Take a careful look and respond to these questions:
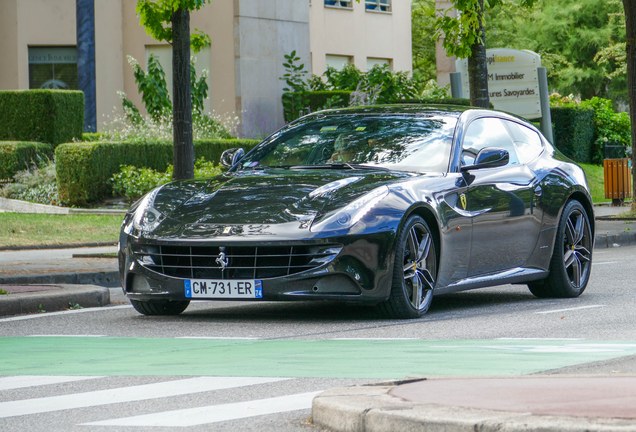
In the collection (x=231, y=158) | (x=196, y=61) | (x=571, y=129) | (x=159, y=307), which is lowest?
(x=159, y=307)

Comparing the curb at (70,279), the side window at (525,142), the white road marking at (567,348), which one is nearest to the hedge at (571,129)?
the curb at (70,279)

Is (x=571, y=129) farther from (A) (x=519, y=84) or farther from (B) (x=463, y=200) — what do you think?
(B) (x=463, y=200)

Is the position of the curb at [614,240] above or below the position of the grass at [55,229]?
below

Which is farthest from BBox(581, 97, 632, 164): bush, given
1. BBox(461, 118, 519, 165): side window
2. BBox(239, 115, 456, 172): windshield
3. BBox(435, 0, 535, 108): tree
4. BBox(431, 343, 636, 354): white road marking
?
BBox(431, 343, 636, 354): white road marking

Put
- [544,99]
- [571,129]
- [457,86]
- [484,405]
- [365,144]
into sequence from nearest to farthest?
[484,405]
[365,144]
[544,99]
[457,86]
[571,129]

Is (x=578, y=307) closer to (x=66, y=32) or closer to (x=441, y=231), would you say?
(x=441, y=231)

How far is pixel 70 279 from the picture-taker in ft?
35.9

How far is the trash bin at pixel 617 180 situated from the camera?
2453 centimetres

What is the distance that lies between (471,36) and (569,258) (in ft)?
A: 27.9

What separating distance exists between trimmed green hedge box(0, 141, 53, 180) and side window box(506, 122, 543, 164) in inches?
645

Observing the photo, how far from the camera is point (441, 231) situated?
7586mm

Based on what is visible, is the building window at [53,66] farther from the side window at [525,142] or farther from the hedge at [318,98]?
the side window at [525,142]

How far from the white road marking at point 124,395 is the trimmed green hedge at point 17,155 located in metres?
19.4

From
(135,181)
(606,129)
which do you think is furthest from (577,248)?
(606,129)
